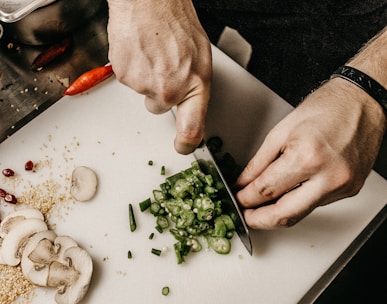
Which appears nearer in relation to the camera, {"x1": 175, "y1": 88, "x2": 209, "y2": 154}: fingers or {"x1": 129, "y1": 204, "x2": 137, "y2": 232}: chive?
{"x1": 175, "y1": 88, "x2": 209, "y2": 154}: fingers

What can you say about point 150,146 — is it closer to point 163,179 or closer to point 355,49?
point 163,179

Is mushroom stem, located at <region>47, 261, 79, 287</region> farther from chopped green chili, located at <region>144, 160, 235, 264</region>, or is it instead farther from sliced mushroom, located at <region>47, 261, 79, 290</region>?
chopped green chili, located at <region>144, 160, 235, 264</region>

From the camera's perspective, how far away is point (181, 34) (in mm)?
1427

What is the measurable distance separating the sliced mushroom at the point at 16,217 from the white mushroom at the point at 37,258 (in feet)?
0.27

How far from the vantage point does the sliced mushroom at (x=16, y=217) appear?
1.69 metres

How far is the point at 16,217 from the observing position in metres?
1.70

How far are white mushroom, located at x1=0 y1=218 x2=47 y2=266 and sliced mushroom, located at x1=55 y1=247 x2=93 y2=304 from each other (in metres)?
0.15

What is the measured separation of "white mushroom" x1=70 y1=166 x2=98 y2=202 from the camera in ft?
5.66

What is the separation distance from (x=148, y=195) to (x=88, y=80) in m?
0.46

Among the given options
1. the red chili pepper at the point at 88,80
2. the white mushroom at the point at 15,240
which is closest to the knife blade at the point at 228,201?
the red chili pepper at the point at 88,80

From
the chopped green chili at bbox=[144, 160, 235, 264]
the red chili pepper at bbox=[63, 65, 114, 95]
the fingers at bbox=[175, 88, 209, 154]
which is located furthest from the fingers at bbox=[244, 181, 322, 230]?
the red chili pepper at bbox=[63, 65, 114, 95]

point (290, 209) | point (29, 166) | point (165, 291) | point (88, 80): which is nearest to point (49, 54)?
point (88, 80)

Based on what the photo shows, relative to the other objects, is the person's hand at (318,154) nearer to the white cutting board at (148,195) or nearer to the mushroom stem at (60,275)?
the white cutting board at (148,195)

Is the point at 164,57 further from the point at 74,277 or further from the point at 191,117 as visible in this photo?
the point at 74,277
